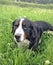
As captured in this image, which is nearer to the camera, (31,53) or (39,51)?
(31,53)

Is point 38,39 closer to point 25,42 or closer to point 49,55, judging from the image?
point 25,42

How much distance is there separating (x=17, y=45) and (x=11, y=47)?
0.11 m

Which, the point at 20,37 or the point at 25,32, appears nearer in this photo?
the point at 20,37

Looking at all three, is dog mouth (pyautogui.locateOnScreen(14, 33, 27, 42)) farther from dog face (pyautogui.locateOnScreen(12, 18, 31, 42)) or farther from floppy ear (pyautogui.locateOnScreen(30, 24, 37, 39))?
floppy ear (pyautogui.locateOnScreen(30, 24, 37, 39))

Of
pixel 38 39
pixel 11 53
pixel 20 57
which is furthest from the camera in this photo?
pixel 38 39

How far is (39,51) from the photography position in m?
4.32

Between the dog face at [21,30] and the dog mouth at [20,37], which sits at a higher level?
the dog face at [21,30]

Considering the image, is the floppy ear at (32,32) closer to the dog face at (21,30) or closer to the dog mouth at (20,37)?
the dog face at (21,30)

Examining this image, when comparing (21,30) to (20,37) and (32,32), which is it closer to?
(20,37)

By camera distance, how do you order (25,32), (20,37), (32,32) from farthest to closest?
1. (32,32)
2. (25,32)
3. (20,37)

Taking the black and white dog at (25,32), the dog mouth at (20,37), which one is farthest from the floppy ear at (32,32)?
the dog mouth at (20,37)

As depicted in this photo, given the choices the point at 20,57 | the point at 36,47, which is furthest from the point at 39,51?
the point at 20,57

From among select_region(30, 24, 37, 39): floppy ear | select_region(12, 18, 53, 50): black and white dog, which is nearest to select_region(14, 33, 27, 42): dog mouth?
select_region(12, 18, 53, 50): black and white dog

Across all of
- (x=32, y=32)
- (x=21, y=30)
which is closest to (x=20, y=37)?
(x=21, y=30)
